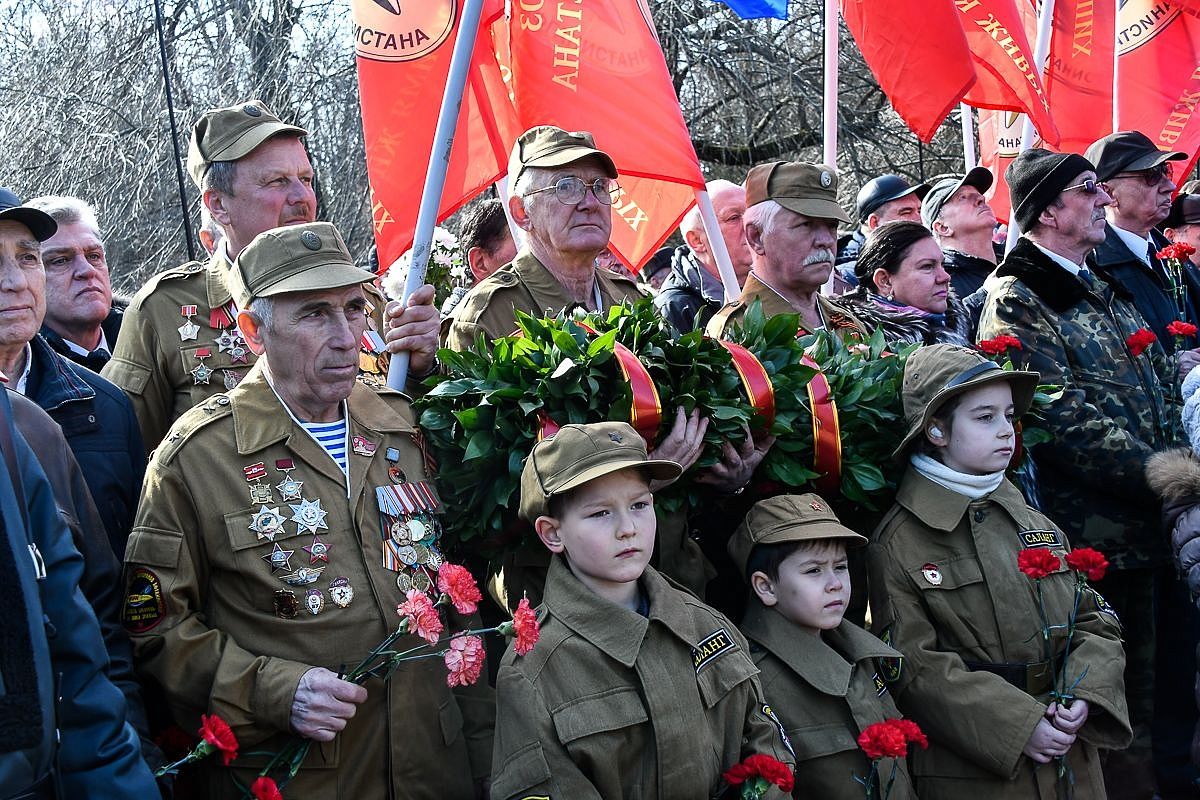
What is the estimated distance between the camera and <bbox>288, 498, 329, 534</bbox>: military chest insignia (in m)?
3.56

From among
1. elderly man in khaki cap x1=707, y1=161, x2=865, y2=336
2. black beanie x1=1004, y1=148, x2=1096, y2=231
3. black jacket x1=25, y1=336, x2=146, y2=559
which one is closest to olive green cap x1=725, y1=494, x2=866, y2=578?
elderly man in khaki cap x1=707, y1=161, x2=865, y2=336

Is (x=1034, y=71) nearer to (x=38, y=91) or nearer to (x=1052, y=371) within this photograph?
(x=1052, y=371)

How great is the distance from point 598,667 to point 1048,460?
2.75m

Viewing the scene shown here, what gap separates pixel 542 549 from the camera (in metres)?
4.01

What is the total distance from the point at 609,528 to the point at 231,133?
2.06 m

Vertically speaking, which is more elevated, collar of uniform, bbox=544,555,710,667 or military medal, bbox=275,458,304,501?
military medal, bbox=275,458,304,501

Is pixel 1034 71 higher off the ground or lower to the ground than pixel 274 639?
higher

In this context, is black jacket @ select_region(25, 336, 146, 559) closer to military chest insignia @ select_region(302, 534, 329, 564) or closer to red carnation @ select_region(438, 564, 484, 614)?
military chest insignia @ select_region(302, 534, 329, 564)

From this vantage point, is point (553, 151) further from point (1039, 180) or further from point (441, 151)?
point (1039, 180)

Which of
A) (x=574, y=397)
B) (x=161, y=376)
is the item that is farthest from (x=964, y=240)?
(x=161, y=376)

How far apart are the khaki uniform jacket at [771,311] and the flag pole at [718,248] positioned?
0.37m

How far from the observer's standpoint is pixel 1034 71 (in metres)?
7.21

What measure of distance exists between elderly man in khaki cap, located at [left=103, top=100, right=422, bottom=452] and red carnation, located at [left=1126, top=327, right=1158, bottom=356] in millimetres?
2970

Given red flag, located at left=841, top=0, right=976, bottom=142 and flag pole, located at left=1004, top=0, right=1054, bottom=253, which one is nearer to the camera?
red flag, located at left=841, top=0, right=976, bottom=142
